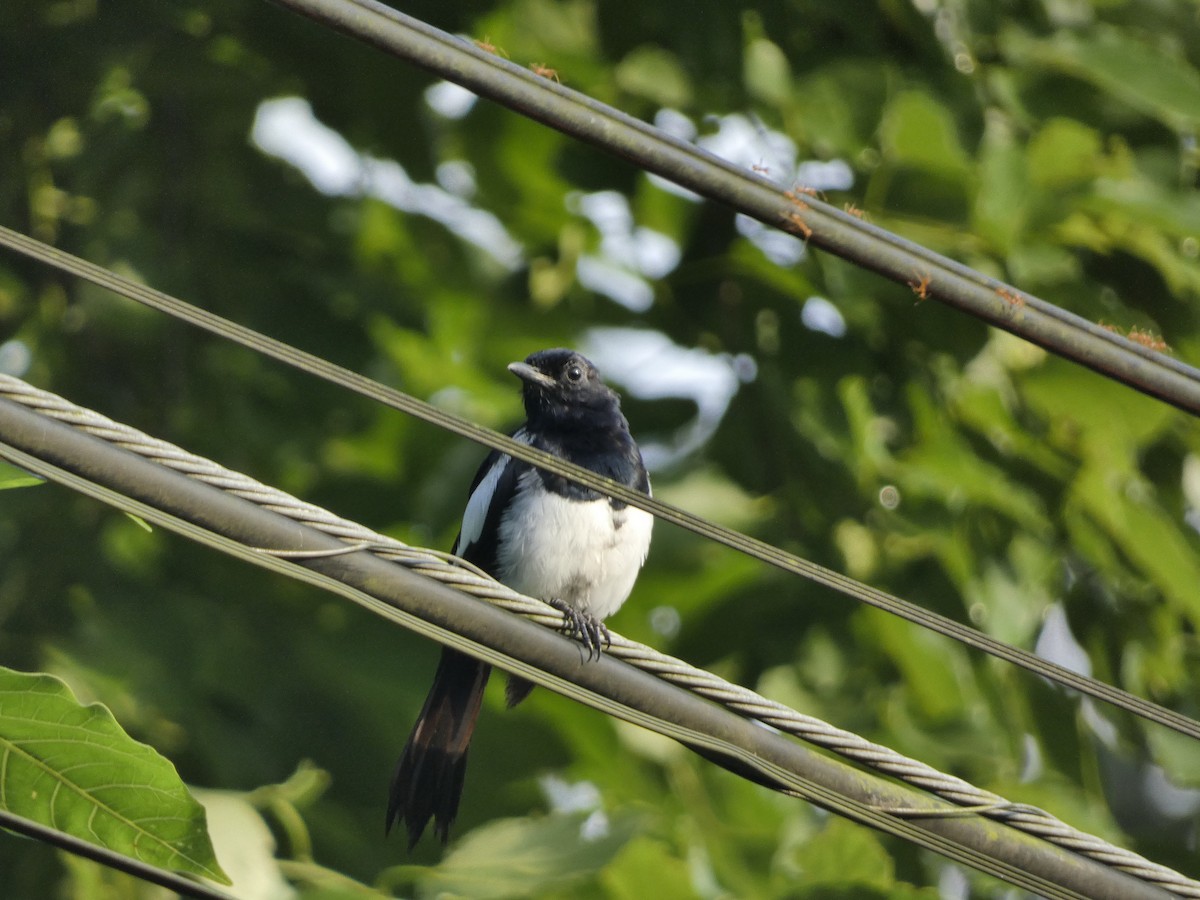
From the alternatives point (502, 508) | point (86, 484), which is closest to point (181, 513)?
point (86, 484)

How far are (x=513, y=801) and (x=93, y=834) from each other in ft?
6.39

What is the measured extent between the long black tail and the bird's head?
83 cm

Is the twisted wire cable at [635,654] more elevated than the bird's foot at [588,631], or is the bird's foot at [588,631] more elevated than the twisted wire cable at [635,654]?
the bird's foot at [588,631]

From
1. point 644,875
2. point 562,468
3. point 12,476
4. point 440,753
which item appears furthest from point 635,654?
point 440,753

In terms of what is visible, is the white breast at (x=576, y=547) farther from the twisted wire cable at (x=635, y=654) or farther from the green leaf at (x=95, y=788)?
the green leaf at (x=95, y=788)

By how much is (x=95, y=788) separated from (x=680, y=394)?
2.76 m

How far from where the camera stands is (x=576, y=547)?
393 cm

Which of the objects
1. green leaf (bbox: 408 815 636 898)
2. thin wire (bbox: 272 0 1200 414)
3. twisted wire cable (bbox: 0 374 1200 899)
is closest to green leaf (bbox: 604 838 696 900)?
green leaf (bbox: 408 815 636 898)

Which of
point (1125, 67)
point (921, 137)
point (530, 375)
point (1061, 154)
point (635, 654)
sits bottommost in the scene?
point (635, 654)

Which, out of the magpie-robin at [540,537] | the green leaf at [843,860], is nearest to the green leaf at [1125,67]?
the magpie-robin at [540,537]

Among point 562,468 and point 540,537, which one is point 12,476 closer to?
point 562,468

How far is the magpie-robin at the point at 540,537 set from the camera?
11.7ft

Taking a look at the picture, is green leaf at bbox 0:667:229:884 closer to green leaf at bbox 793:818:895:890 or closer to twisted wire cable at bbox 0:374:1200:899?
twisted wire cable at bbox 0:374:1200:899

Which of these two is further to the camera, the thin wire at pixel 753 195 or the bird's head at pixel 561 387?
the bird's head at pixel 561 387
